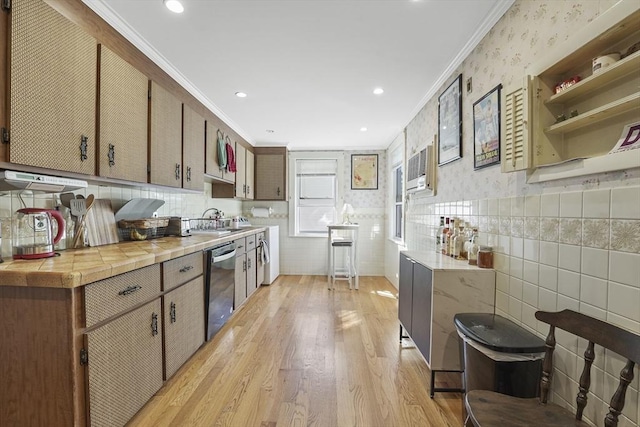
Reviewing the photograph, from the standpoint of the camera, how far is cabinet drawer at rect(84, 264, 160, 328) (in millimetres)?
1269

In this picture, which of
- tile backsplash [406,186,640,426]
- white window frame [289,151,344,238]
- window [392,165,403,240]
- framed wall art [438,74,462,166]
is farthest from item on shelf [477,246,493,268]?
white window frame [289,151,344,238]

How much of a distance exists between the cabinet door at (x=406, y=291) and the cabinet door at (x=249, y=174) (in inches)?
117

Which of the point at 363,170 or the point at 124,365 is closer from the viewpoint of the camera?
the point at 124,365

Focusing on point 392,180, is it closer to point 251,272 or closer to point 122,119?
point 251,272

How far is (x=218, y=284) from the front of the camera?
259 centimetres

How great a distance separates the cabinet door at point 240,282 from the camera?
3.18 metres

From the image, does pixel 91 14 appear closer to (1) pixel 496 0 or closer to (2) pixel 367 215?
(1) pixel 496 0

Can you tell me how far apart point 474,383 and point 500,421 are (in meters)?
0.44

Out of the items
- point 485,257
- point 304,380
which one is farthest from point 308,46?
point 304,380

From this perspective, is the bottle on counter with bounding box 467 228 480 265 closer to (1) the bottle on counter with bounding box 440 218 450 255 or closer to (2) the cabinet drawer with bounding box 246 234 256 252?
(1) the bottle on counter with bounding box 440 218 450 255

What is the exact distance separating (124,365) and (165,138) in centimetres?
173

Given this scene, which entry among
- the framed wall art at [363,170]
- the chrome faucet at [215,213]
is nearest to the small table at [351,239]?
the framed wall art at [363,170]

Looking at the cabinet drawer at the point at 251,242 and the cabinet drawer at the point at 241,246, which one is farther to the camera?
the cabinet drawer at the point at 251,242

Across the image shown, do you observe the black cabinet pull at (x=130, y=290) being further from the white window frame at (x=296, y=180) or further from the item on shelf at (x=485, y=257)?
the white window frame at (x=296, y=180)
